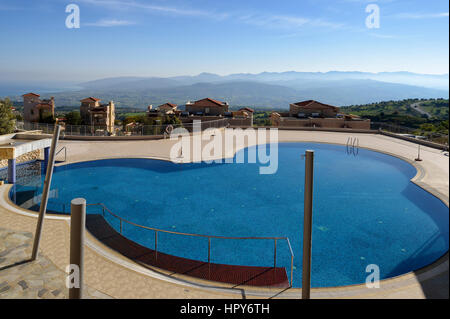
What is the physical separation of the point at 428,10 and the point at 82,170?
54.3 feet

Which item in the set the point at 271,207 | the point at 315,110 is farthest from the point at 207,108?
the point at 271,207

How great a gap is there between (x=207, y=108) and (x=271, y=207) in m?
31.6

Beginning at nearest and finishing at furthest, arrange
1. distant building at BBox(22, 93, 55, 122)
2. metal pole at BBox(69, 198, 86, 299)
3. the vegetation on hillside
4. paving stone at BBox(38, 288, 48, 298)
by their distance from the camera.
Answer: the vegetation on hillside, metal pole at BBox(69, 198, 86, 299), paving stone at BBox(38, 288, 48, 298), distant building at BBox(22, 93, 55, 122)

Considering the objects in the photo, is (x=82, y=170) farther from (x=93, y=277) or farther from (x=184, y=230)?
(x=93, y=277)

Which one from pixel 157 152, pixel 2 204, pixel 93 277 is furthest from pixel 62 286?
pixel 157 152

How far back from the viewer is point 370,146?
22688 millimetres

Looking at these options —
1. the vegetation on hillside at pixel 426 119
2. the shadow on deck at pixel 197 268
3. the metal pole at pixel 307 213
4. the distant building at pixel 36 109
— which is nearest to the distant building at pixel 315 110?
the vegetation on hillside at pixel 426 119

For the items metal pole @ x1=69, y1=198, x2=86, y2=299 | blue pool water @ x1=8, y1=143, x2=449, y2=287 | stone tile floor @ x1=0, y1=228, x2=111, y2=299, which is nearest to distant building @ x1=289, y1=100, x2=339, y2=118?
blue pool water @ x1=8, y1=143, x2=449, y2=287

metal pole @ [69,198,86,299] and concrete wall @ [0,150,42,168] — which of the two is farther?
concrete wall @ [0,150,42,168]

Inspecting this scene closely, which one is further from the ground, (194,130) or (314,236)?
(194,130)

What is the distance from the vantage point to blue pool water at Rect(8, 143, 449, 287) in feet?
26.6

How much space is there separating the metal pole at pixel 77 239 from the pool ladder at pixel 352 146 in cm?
2078

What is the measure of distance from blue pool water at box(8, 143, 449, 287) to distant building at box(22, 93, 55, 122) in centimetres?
5041

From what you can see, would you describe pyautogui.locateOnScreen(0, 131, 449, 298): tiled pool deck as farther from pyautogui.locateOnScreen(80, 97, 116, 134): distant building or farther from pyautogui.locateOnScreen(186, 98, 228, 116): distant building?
pyautogui.locateOnScreen(80, 97, 116, 134): distant building
